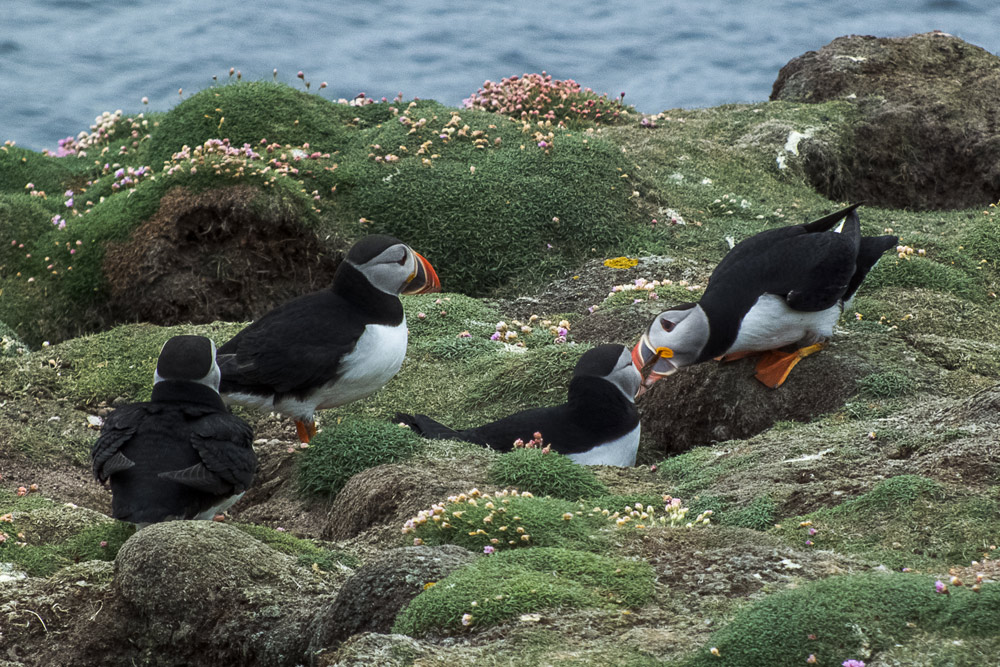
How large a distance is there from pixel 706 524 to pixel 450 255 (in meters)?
6.72

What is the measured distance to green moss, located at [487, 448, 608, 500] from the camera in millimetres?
6266

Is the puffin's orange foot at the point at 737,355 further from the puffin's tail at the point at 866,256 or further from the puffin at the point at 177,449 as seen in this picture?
the puffin at the point at 177,449

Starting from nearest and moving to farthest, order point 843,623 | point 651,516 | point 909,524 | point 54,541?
point 843,623 < point 909,524 < point 651,516 < point 54,541

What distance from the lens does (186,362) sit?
6371 mm

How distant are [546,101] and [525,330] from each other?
6.19m

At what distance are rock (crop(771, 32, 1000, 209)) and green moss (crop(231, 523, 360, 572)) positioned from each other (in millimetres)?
10711

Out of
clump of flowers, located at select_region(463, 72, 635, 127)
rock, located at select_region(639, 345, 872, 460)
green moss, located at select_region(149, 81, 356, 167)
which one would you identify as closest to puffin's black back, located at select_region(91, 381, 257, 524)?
rock, located at select_region(639, 345, 872, 460)

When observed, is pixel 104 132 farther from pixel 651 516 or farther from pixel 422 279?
pixel 651 516

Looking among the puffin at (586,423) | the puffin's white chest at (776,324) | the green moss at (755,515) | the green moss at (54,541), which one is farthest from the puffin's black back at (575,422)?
the green moss at (54,541)

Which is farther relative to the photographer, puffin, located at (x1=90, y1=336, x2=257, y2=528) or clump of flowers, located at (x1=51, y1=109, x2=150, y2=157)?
clump of flowers, located at (x1=51, y1=109, x2=150, y2=157)

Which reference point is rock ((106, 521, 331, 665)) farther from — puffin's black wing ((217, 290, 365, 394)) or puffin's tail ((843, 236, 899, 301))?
puffin's tail ((843, 236, 899, 301))

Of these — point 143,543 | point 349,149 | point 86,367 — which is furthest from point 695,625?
point 349,149

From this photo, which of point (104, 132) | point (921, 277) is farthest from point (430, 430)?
point (104, 132)

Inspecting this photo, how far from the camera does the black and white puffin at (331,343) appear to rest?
734cm
